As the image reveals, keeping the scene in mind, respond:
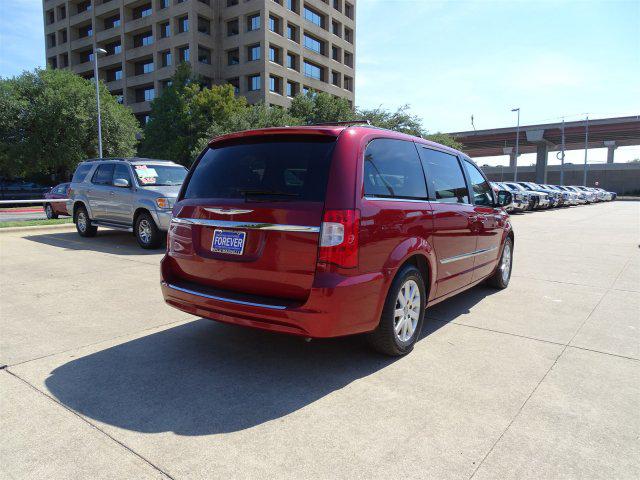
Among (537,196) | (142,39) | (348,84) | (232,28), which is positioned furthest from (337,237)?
(348,84)

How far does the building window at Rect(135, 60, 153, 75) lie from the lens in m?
55.5

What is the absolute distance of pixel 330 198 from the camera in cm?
316

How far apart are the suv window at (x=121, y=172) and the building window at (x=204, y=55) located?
44777 millimetres

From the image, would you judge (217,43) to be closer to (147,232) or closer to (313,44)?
(313,44)

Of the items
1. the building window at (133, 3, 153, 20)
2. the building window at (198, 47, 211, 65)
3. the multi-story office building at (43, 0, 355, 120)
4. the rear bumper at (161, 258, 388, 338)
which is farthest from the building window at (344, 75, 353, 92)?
the rear bumper at (161, 258, 388, 338)

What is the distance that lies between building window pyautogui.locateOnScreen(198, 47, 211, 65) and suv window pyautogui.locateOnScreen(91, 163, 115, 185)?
145ft

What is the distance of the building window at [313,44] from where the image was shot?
55.0m

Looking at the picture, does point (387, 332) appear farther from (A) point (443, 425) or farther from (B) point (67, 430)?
(B) point (67, 430)

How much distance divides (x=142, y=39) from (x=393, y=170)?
203ft

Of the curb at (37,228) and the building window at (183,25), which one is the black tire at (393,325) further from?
the building window at (183,25)

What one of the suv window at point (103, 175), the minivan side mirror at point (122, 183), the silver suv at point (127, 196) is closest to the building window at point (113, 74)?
the silver suv at point (127, 196)

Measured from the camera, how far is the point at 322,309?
10.2 ft

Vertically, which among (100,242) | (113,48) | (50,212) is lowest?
(100,242)

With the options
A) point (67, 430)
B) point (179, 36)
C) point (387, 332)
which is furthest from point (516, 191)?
point (179, 36)
